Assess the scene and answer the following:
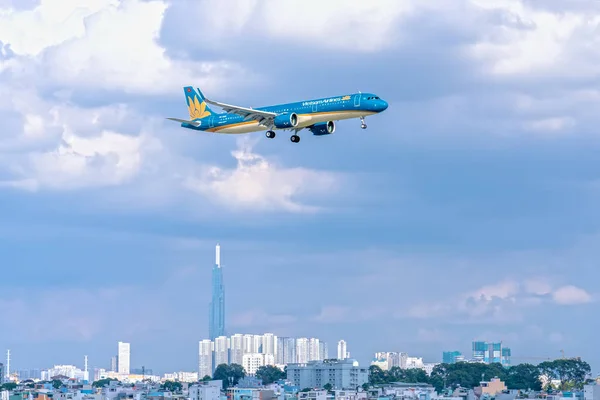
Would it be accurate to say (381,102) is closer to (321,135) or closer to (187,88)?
(321,135)

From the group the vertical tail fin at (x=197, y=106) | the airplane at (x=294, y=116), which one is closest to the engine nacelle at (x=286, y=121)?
the airplane at (x=294, y=116)

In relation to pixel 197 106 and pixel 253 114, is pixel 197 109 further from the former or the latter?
pixel 253 114

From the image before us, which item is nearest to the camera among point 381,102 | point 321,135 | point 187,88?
point 381,102

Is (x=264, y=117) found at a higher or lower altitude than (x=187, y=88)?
lower

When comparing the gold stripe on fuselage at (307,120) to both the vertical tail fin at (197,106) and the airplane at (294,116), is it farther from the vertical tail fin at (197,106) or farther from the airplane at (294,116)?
the vertical tail fin at (197,106)

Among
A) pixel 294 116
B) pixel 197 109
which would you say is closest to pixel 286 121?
pixel 294 116

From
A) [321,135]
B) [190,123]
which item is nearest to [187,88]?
[190,123]
